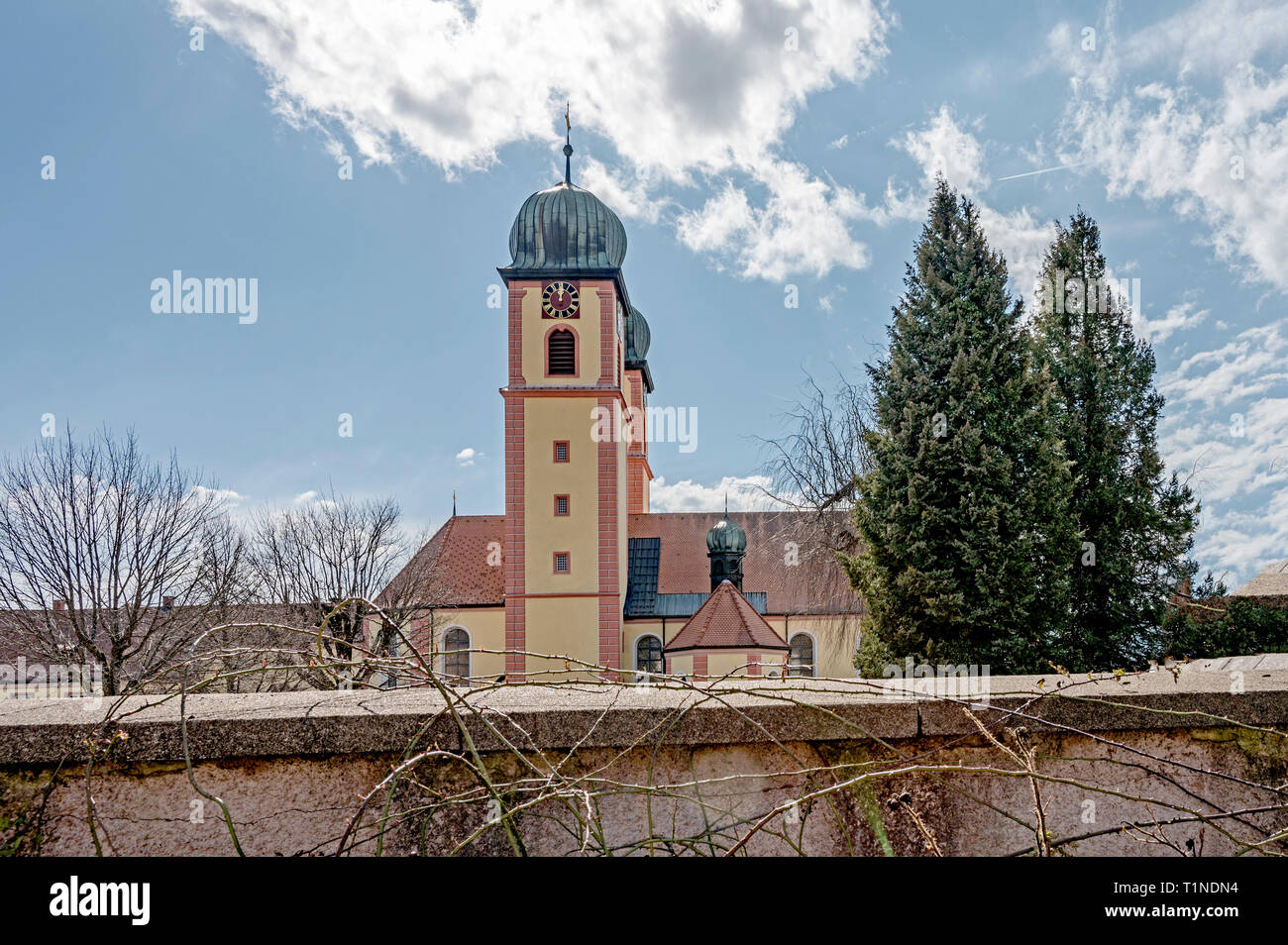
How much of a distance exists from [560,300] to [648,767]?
27542 millimetres

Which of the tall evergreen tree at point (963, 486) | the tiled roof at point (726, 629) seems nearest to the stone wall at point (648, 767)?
the tall evergreen tree at point (963, 486)

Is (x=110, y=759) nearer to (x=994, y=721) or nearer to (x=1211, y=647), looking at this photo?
(x=994, y=721)

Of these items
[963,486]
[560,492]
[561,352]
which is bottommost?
[963,486]

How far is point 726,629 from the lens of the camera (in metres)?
24.1

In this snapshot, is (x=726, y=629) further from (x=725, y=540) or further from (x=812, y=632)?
(x=812, y=632)

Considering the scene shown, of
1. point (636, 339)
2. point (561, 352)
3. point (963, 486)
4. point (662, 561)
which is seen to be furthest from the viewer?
point (636, 339)

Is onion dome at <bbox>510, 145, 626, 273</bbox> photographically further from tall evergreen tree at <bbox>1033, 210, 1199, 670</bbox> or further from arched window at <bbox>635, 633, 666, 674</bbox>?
tall evergreen tree at <bbox>1033, 210, 1199, 670</bbox>

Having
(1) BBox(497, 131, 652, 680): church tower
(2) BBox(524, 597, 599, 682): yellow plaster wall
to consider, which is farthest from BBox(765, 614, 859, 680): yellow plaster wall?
(1) BBox(497, 131, 652, 680): church tower

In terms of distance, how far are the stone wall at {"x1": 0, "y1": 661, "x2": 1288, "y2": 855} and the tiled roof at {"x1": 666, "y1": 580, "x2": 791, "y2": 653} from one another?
70.3 feet

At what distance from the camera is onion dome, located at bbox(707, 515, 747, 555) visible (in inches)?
1107

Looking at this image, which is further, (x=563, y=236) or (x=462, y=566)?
(x=462, y=566)

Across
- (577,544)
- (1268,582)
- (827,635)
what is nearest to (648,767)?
(1268,582)

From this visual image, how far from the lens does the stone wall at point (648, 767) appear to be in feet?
→ 6.30

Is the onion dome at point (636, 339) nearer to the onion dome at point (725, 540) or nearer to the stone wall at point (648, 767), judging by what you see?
the onion dome at point (725, 540)
